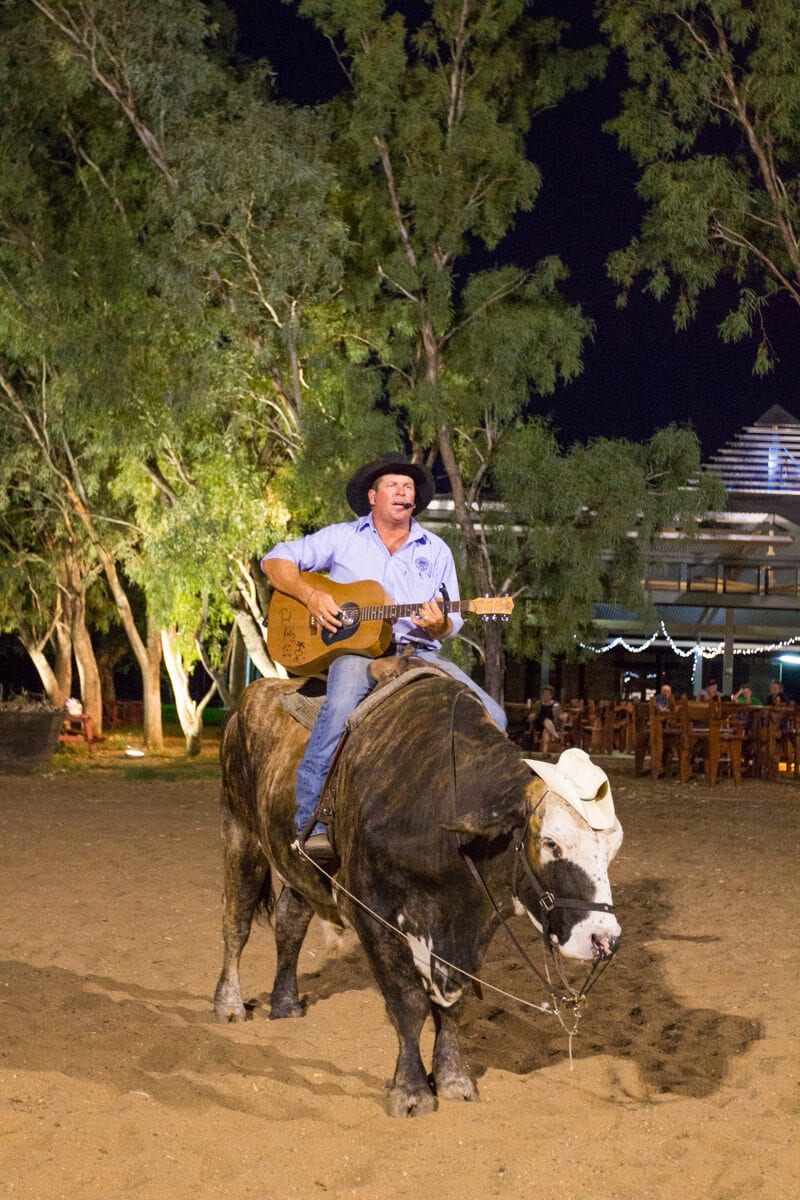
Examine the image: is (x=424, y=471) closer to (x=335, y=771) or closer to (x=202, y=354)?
(x=335, y=771)

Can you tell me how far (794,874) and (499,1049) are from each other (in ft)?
18.6

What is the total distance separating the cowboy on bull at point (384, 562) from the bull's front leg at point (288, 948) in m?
1.09

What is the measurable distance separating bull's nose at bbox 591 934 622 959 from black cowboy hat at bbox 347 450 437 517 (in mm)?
2208

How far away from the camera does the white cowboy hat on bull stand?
393 centimetres

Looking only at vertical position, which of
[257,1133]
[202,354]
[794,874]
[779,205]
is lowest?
[794,874]

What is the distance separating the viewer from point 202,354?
68.2ft

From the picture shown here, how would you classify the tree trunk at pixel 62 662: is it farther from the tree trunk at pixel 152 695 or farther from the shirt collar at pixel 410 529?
the shirt collar at pixel 410 529

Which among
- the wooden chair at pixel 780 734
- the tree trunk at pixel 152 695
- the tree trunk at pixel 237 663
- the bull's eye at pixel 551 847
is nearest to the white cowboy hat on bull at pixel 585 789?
the bull's eye at pixel 551 847

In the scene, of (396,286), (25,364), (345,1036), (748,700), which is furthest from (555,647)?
(345,1036)

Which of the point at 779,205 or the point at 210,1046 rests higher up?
the point at 779,205

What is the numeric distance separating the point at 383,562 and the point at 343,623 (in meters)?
0.35

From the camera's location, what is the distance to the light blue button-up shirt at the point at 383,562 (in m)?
5.42

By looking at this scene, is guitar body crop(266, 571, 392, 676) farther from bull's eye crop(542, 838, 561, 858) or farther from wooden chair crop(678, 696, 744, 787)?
wooden chair crop(678, 696, 744, 787)

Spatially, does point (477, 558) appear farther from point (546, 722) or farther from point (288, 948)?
point (288, 948)
